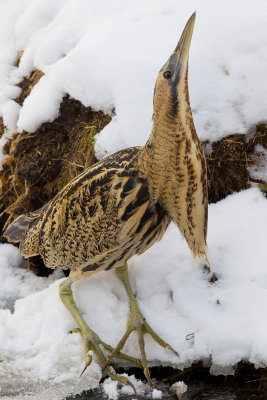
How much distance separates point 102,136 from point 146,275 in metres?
1.04

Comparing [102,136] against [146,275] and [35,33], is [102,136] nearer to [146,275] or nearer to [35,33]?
[146,275]

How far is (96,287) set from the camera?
346 centimetres

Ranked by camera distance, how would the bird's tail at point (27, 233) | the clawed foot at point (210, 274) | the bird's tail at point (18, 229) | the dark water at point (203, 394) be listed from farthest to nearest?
the bird's tail at point (18, 229)
the bird's tail at point (27, 233)
the clawed foot at point (210, 274)
the dark water at point (203, 394)

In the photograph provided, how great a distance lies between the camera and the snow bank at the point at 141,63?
372cm

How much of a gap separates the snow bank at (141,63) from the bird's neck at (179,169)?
89 centimetres

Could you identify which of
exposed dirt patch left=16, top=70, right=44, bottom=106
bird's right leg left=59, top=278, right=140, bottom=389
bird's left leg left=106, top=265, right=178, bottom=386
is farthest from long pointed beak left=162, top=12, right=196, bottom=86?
exposed dirt patch left=16, top=70, right=44, bottom=106

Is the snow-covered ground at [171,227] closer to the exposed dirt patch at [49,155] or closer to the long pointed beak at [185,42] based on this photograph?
the exposed dirt patch at [49,155]

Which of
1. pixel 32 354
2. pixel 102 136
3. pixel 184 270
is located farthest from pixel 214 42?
pixel 32 354

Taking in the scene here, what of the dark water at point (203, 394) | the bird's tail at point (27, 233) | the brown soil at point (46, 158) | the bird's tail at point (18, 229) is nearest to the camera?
the dark water at point (203, 394)

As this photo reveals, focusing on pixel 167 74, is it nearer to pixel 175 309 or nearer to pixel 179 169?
pixel 179 169

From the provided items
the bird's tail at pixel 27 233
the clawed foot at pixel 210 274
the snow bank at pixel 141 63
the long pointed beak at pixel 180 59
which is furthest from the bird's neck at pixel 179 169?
the bird's tail at pixel 27 233

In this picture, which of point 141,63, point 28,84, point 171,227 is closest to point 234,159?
point 171,227

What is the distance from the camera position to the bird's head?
8.32 ft

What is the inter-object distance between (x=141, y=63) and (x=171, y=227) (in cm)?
114
